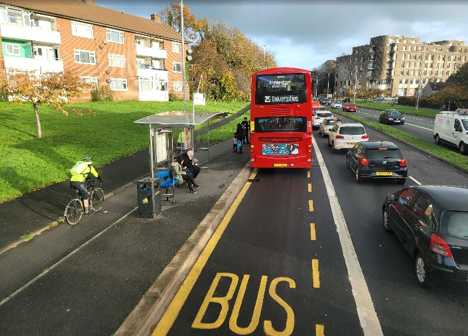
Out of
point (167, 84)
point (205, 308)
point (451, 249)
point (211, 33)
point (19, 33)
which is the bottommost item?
point (205, 308)

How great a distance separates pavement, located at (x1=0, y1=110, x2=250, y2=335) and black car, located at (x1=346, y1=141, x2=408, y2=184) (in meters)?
4.59

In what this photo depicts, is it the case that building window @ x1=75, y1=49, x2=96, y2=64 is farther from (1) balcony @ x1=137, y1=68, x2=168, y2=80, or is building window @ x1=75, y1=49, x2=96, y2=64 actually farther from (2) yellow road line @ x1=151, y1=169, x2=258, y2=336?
(2) yellow road line @ x1=151, y1=169, x2=258, y2=336

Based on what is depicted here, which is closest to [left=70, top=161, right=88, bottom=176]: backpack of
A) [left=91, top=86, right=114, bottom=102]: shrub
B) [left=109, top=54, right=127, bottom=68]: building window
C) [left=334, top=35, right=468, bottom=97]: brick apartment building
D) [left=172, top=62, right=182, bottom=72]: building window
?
[left=91, top=86, right=114, bottom=102]: shrub

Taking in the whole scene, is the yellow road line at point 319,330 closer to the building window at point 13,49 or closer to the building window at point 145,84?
the building window at point 13,49

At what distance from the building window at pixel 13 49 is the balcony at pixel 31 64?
2434 mm

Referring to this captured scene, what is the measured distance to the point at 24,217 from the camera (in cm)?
A: 831

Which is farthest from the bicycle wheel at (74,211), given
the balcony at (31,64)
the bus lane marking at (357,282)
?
the balcony at (31,64)

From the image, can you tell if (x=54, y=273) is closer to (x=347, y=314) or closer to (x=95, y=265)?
(x=95, y=265)

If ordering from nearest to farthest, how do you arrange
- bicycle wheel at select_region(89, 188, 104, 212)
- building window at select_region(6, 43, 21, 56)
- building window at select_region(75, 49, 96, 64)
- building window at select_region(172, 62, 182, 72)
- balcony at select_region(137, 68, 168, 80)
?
bicycle wheel at select_region(89, 188, 104, 212), building window at select_region(6, 43, 21, 56), building window at select_region(75, 49, 96, 64), balcony at select_region(137, 68, 168, 80), building window at select_region(172, 62, 182, 72)

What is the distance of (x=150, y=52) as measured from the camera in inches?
1799

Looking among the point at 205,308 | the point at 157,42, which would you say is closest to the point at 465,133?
the point at 205,308

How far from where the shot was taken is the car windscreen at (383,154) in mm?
11492

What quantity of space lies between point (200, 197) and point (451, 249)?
267 inches

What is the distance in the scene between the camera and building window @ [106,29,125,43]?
4045cm
